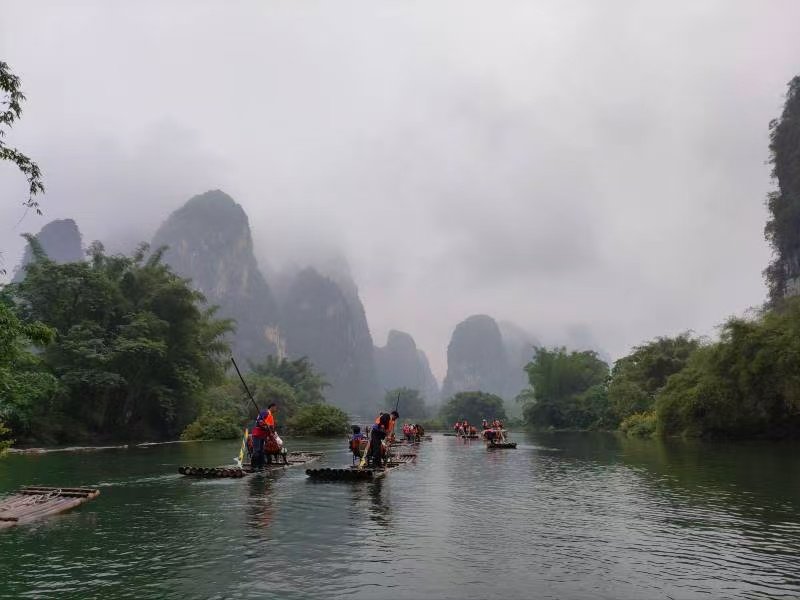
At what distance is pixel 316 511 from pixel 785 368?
3871 centimetres

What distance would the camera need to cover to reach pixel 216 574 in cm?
965

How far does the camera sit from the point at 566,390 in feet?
307

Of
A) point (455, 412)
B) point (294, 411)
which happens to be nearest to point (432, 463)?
point (294, 411)

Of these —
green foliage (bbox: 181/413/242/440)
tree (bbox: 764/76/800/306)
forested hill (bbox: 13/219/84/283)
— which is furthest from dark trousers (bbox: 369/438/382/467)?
forested hill (bbox: 13/219/84/283)

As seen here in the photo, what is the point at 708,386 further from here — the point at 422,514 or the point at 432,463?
the point at 422,514

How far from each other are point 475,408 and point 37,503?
101 meters

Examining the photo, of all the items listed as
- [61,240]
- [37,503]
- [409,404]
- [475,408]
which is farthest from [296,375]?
[61,240]

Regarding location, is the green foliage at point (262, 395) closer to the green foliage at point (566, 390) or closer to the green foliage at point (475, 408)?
the green foliage at point (475, 408)

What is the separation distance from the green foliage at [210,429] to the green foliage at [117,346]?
1917 mm

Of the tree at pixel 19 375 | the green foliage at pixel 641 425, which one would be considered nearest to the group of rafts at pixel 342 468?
the tree at pixel 19 375

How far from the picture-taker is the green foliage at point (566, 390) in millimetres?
84438

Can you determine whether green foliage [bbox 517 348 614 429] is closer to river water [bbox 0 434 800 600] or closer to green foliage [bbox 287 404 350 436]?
green foliage [bbox 287 404 350 436]

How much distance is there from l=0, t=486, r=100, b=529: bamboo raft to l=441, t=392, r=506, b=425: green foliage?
97990 mm

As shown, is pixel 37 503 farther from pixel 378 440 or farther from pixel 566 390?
pixel 566 390
